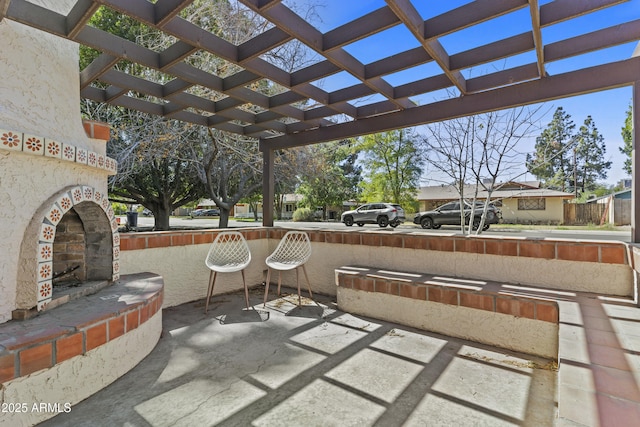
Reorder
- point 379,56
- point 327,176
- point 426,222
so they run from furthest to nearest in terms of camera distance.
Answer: point 426,222 → point 327,176 → point 379,56

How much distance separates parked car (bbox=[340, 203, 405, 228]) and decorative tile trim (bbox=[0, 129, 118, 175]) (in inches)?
510

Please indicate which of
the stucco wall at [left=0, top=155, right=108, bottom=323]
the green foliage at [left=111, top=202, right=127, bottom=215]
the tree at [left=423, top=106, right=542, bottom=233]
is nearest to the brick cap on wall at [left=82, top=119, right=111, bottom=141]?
the stucco wall at [left=0, top=155, right=108, bottom=323]

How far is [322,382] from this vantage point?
202cm

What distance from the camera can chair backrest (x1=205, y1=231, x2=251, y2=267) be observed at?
393 centimetres

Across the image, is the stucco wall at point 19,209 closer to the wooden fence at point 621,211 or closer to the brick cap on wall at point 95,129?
the brick cap on wall at point 95,129

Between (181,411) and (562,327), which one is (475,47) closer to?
(562,327)

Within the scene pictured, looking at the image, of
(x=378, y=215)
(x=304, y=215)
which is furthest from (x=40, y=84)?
(x=304, y=215)

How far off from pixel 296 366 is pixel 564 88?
3.29 meters

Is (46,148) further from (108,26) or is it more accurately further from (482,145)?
(108,26)

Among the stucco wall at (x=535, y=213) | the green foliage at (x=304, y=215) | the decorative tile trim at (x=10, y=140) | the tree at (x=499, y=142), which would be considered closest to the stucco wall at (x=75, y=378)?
the decorative tile trim at (x=10, y=140)

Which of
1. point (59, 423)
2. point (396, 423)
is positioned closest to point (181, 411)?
point (59, 423)

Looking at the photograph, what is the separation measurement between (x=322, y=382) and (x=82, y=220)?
2398mm

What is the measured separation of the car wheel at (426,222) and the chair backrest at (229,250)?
450 inches

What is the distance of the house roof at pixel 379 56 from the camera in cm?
204
